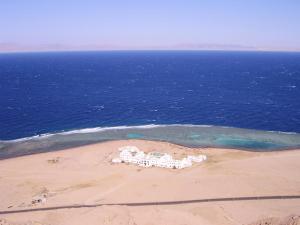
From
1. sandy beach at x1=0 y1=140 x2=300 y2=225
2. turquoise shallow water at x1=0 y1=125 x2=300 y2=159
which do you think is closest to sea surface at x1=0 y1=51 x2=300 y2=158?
turquoise shallow water at x1=0 y1=125 x2=300 y2=159

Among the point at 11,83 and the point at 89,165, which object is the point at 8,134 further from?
the point at 11,83

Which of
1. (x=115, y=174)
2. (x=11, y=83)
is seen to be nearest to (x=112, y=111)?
(x=115, y=174)

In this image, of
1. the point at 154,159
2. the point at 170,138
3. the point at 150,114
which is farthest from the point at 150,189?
the point at 150,114

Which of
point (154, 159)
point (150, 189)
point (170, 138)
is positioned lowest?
point (150, 189)

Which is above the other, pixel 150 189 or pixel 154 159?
pixel 154 159

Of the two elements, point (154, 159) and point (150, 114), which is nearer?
point (154, 159)

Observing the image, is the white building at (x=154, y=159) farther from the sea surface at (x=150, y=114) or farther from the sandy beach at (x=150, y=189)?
the sea surface at (x=150, y=114)

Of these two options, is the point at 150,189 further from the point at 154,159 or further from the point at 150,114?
the point at 150,114

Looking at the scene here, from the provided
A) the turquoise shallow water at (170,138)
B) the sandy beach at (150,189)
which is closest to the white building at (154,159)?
the sandy beach at (150,189)
